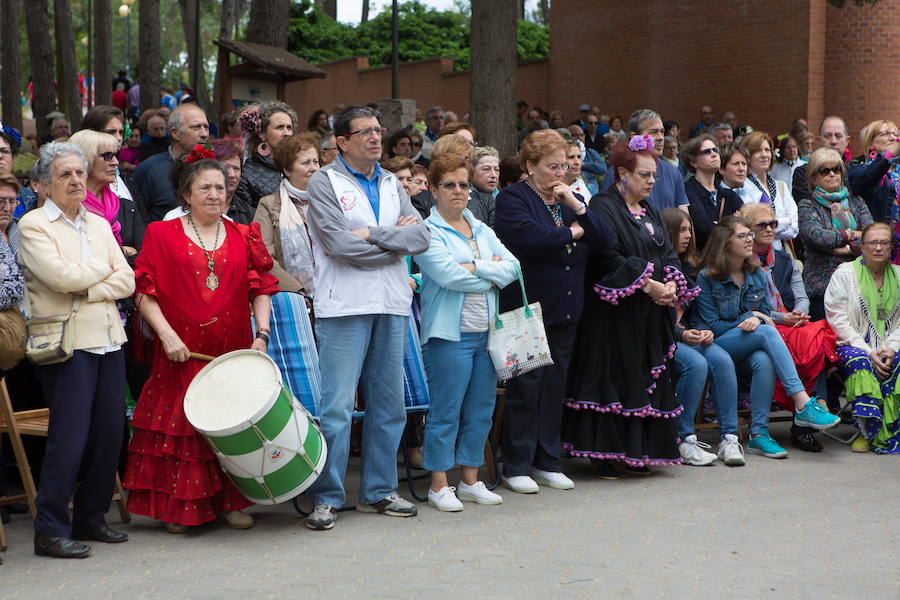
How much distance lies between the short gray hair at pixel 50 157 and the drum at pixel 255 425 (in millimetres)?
1227

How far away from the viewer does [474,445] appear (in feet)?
22.1

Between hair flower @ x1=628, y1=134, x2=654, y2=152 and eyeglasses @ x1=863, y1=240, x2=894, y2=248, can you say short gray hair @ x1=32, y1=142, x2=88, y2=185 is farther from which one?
eyeglasses @ x1=863, y1=240, x2=894, y2=248

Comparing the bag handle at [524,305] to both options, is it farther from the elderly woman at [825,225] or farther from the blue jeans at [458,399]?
the elderly woman at [825,225]

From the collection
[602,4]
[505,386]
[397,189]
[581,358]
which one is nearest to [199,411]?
[397,189]

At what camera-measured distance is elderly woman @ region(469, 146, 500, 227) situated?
8539 millimetres

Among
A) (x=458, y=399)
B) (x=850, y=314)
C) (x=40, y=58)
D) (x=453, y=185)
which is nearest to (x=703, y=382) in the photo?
(x=850, y=314)

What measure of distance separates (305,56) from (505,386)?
27.9m

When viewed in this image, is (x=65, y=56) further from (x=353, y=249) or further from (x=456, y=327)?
(x=353, y=249)

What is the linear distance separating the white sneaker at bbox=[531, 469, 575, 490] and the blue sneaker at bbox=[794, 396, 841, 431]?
1.96 meters

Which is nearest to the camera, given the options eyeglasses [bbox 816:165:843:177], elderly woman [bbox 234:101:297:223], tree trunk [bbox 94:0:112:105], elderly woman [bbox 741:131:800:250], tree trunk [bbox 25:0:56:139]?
elderly woman [bbox 234:101:297:223]

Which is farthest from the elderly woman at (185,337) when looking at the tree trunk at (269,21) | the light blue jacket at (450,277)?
the tree trunk at (269,21)

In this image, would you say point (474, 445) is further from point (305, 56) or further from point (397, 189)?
point (305, 56)

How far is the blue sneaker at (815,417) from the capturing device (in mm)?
8000

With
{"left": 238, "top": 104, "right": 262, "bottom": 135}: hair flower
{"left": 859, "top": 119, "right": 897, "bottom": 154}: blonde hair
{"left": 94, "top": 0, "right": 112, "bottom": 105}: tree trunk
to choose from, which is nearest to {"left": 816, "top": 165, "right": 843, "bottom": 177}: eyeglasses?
{"left": 859, "top": 119, "right": 897, "bottom": 154}: blonde hair
